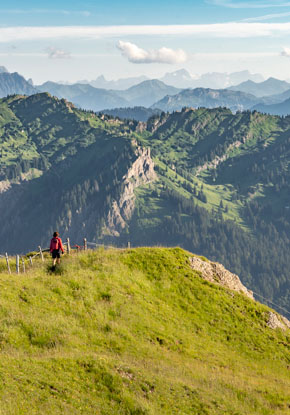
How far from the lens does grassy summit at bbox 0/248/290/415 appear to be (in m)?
22.1

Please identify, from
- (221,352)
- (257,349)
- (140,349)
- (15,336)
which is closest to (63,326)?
(15,336)

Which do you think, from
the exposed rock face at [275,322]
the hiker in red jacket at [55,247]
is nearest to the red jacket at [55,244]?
the hiker in red jacket at [55,247]

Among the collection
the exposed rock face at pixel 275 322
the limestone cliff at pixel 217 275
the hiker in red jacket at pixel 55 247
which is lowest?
the exposed rock face at pixel 275 322

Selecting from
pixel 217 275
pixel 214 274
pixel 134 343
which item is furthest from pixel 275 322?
pixel 134 343

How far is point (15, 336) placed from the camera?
2655 centimetres

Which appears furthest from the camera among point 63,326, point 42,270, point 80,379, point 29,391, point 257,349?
point 42,270

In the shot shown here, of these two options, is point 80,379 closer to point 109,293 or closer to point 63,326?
point 63,326

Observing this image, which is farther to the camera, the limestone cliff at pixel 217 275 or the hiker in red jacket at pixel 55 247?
the limestone cliff at pixel 217 275

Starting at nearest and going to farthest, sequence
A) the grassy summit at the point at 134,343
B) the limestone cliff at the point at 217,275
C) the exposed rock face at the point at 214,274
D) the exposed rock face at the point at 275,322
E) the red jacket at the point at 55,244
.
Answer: the grassy summit at the point at 134,343
the red jacket at the point at 55,244
the exposed rock face at the point at 275,322
the limestone cliff at the point at 217,275
the exposed rock face at the point at 214,274

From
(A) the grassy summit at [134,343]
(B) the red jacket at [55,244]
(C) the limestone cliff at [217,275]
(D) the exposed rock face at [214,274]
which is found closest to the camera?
(A) the grassy summit at [134,343]

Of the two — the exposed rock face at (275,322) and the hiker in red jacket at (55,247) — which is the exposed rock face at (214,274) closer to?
the exposed rock face at (275,322)

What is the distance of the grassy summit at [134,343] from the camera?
72.5ft

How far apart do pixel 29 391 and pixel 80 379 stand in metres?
3.28

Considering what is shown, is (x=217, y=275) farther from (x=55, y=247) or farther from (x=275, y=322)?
(x=55, y=247)
